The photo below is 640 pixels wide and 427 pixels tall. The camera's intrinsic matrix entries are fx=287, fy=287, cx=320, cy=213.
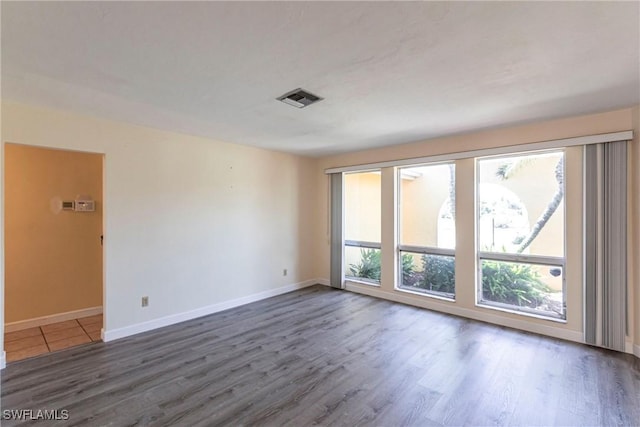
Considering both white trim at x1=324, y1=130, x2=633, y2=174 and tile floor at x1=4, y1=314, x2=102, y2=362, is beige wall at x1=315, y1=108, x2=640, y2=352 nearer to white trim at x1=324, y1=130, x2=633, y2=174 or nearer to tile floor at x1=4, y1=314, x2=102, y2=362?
white trim at x1=324, y1=130, x2=633, y2=174

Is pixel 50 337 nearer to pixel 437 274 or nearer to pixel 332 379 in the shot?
pixel 332 379

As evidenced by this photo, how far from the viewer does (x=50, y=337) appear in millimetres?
3330

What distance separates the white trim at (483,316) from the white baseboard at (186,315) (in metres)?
1.53

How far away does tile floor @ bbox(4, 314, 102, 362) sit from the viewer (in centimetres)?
299

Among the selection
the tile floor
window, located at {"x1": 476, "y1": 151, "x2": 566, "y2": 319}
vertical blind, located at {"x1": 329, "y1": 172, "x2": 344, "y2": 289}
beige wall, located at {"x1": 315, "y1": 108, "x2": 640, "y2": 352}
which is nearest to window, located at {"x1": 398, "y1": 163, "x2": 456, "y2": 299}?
beige wall, located at {"x1": 315, "y1": 108, "x2": 640, "y2": 352}

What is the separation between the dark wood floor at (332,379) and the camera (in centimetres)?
203

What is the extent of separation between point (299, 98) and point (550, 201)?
3.16 m

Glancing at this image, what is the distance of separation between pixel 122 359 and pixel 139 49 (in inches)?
110

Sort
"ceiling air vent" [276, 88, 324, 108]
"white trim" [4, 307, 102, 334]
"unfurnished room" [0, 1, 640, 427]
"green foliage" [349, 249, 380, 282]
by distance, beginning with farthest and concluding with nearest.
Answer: "green foliage" [349, 249, 380, 282]
"white trim" [4, 307, 102, 334]
"ceiling air vent" [276, 88, 324, 108]
"unfurnished room" [0, 1, 640, 427]

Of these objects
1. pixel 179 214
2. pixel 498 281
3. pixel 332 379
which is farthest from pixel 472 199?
pixel 179 214

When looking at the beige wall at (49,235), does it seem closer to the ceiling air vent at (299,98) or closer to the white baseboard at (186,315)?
the white baseboard at (186,315)

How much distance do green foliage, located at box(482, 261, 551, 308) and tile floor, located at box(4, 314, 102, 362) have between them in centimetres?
487

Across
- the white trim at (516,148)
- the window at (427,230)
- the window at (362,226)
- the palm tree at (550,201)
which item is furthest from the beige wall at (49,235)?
the palm tree at (550,201)

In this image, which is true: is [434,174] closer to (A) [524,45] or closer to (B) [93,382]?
(A) [524,45]
